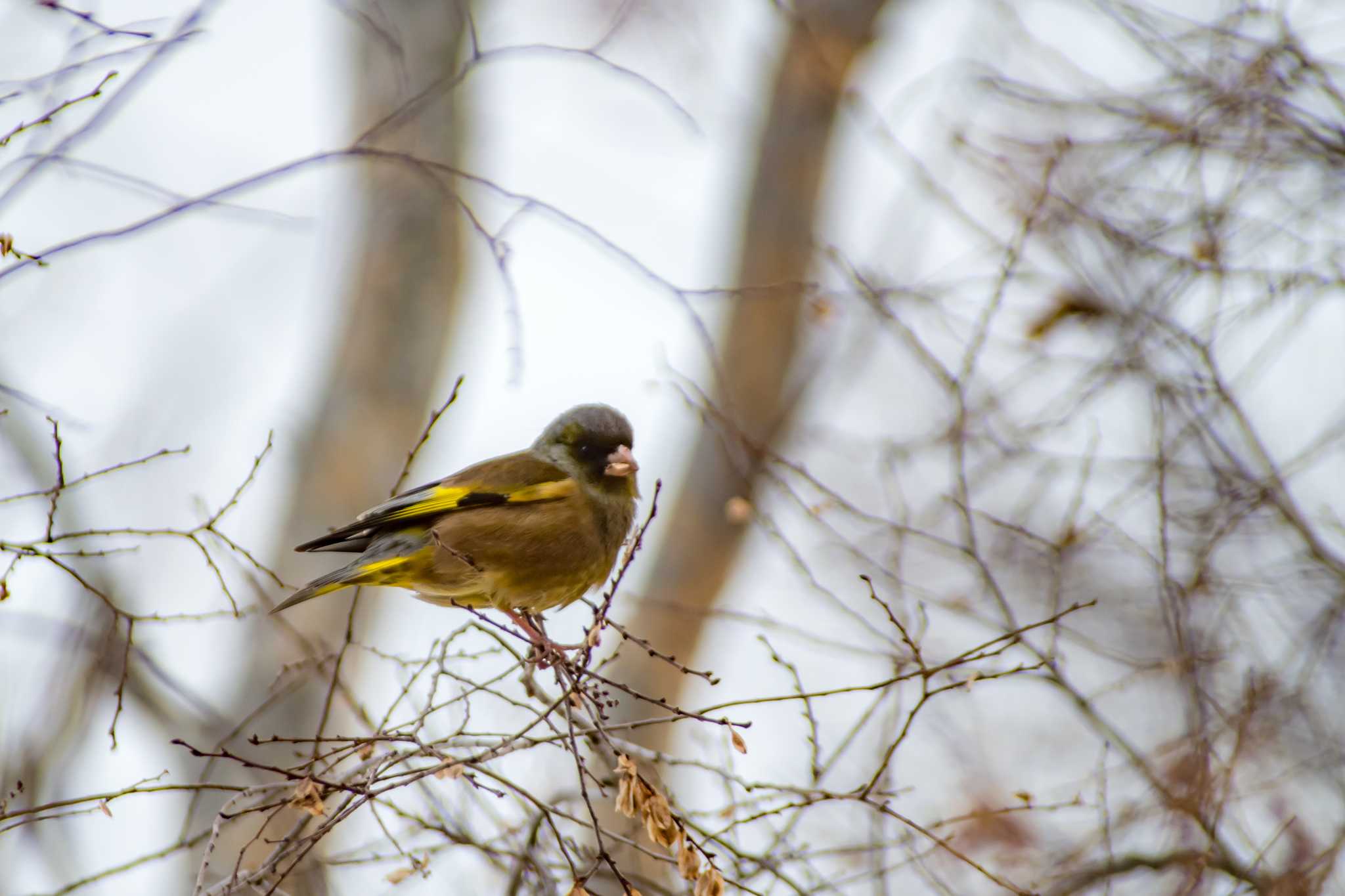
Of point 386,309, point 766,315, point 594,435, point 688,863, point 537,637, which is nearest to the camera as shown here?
point 688,863

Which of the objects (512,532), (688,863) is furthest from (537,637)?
(688,863)

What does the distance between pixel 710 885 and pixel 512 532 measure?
1919 mm

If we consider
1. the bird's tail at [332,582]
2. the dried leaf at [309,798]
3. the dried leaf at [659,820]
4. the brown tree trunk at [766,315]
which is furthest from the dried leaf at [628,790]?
the brown tree trunk at [766,315]

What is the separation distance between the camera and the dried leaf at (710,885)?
122 inches

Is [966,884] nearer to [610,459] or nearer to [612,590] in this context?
[610,459]

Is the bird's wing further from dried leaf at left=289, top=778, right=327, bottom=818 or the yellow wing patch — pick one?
dried leaf at left=289, top=778, right=327, bottom=818

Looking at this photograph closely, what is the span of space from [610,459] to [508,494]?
0.43 meters

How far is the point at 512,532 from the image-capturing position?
185 inches

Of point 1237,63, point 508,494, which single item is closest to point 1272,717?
point 1237,63

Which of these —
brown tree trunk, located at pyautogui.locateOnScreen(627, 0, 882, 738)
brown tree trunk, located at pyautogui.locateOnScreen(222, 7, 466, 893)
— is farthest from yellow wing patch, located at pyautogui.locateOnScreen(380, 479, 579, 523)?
brown tree trunk, located at pyautogui.locateOnScreen(627, 0, 882, 738)

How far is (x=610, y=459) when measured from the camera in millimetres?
4918

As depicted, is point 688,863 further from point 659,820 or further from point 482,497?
point 482,497

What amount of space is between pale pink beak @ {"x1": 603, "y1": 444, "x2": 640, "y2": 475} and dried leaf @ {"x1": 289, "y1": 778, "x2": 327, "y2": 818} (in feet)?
6.32

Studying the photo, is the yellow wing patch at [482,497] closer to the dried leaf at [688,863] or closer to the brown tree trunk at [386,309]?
the dried leaf at [688,863]
